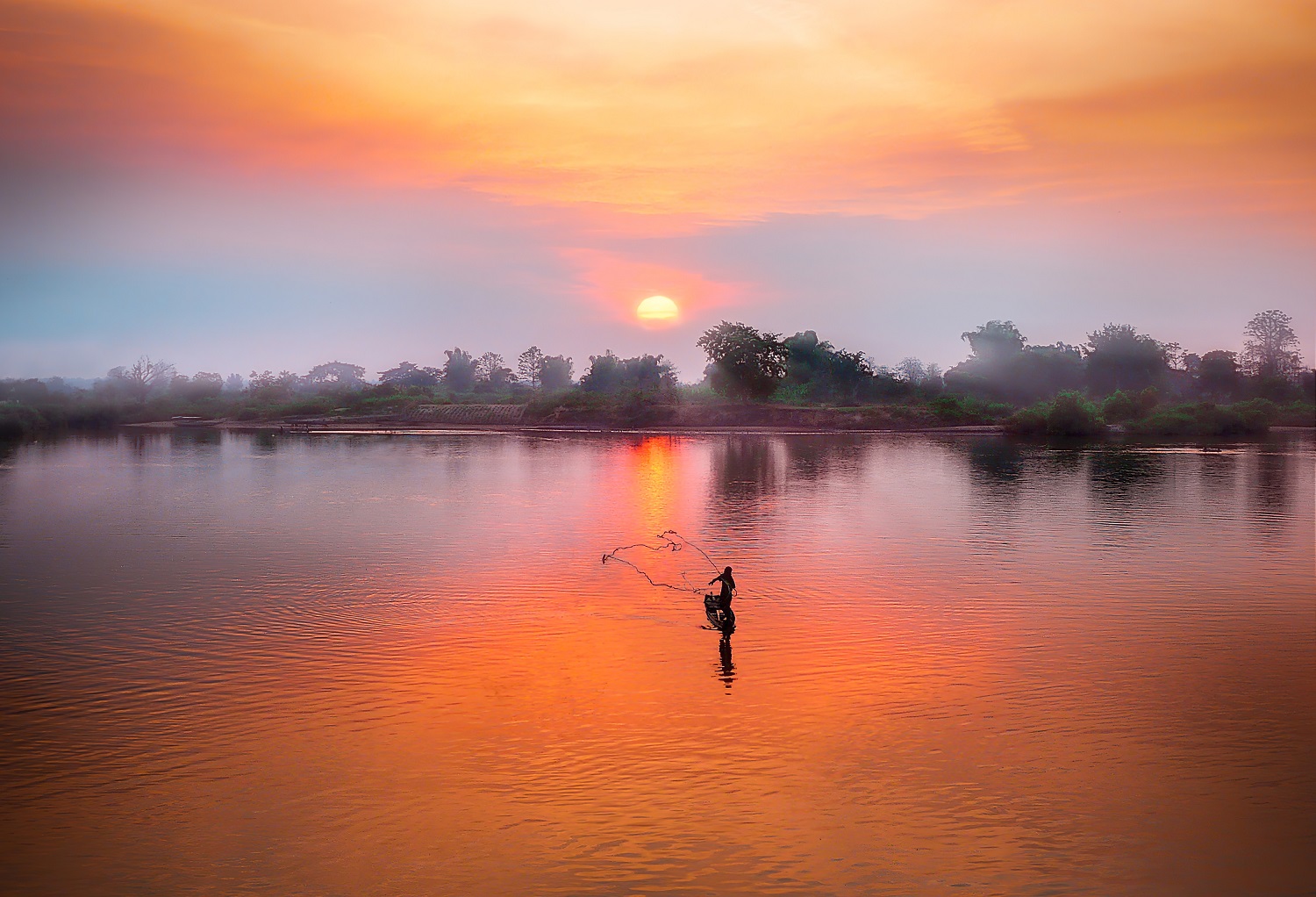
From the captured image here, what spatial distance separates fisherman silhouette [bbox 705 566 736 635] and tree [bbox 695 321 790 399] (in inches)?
4909

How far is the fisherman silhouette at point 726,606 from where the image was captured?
961 inches

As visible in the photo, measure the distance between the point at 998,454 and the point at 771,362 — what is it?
6279cm

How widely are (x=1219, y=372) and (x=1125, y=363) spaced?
1557 cm

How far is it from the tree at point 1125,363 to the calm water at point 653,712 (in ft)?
463

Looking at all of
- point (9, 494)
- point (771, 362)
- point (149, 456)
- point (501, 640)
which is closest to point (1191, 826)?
point (501, 640)

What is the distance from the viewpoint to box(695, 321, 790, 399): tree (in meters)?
148

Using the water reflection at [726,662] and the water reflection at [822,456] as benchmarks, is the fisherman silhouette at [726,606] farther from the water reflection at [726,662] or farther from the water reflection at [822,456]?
the water reflection at [822,456]

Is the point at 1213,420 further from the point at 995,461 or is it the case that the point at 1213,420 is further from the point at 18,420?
the point at 18,420

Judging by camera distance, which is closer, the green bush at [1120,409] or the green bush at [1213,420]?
the green bush at [1213,420]

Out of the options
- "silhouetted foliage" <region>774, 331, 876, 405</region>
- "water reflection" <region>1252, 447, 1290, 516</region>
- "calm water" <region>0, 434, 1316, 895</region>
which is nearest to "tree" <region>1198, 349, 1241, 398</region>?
"silhouetted foliage" <region>774, 331, 876, 405</region>

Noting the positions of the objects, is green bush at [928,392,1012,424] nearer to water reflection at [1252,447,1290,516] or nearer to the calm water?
water reflection at [1252,447,1290,516]

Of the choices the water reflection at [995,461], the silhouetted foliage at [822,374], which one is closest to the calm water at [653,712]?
the water reflection at [995,461]

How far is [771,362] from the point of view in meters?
150

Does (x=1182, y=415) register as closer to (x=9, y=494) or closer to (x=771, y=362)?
(x=771, y=362)
